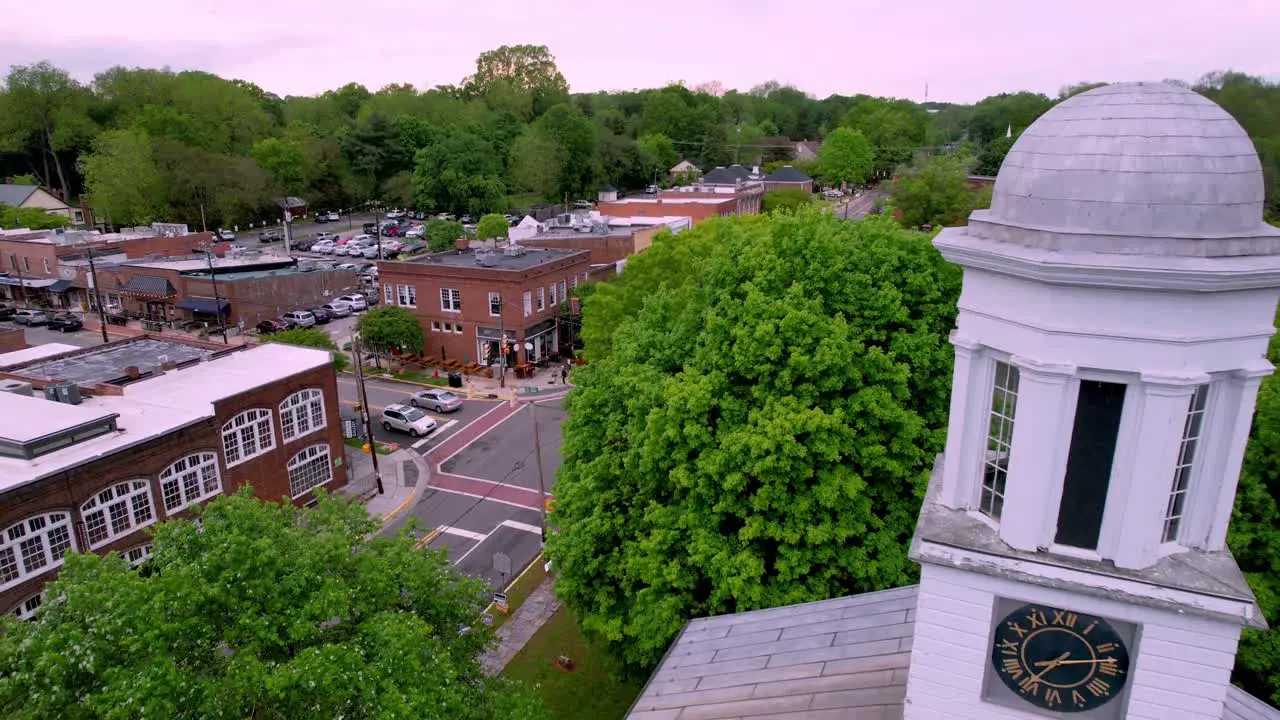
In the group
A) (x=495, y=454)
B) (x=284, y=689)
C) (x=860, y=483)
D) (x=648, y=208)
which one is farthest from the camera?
(x=648, y=208)

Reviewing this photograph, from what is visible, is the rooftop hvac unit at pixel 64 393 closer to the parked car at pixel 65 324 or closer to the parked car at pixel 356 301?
the parked car at pixel 356 301

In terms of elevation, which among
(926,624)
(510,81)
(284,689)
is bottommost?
(284,689)

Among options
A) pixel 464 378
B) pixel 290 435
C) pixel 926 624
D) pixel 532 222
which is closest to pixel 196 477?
pixel 290 435

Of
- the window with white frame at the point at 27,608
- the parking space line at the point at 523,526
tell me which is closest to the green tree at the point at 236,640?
the window with white frame at the point at 27,608

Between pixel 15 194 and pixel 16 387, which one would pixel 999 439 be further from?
pixel 15 194

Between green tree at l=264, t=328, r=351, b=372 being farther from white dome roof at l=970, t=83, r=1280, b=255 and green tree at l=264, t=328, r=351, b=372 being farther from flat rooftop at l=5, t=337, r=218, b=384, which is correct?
white dome roof at l=970, t=83, r=1280, b=255

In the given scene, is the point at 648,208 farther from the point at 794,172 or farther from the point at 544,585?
the point at 544,585
